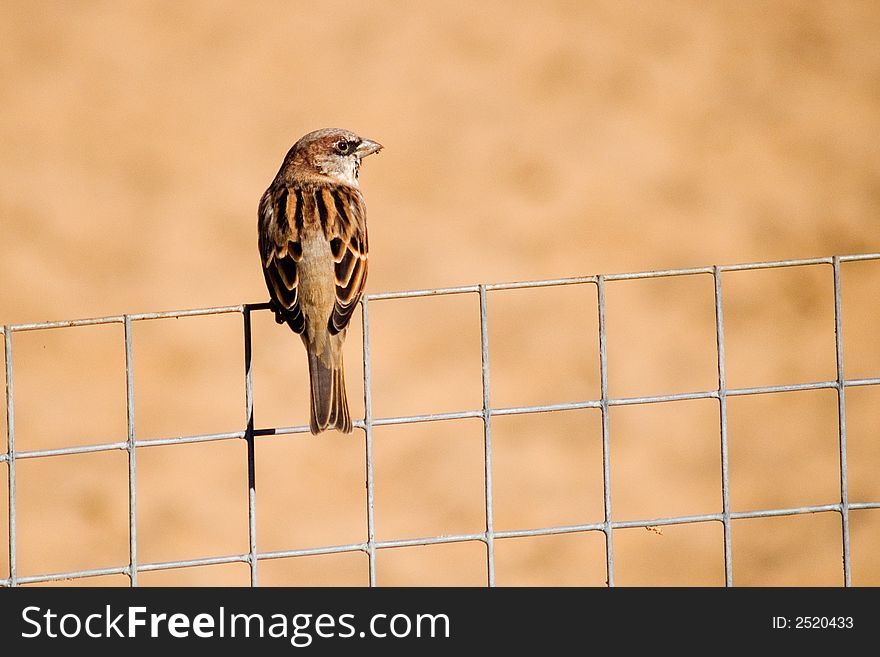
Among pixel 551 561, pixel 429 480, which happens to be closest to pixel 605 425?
pixel 551 561

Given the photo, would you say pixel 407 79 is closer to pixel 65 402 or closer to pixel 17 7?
pixel 17 7

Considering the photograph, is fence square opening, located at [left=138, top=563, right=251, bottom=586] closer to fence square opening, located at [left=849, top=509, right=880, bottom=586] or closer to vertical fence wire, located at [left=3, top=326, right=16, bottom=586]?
fence square opening, located at [left=849, top=509, right=880, bottom=586]

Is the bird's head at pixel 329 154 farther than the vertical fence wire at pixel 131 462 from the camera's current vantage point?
Yes

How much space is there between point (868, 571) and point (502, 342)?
2414 millimetres

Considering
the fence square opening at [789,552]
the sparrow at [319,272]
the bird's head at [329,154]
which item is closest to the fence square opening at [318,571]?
the fence square opening at [789,552]

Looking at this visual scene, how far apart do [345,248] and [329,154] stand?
77 centimetres

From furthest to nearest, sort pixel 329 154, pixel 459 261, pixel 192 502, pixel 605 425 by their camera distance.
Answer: pixel 459 261
pixel 192 502
pixel 329 154
pixel 605 425

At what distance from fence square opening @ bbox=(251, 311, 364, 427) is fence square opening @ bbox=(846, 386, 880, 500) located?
2.41 metres

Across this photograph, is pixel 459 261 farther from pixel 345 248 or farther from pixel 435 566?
pixel 345 248

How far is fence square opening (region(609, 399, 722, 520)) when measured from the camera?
663 centimetres

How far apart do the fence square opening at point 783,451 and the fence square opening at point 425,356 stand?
1.36 metres

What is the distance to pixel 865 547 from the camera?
6117mm

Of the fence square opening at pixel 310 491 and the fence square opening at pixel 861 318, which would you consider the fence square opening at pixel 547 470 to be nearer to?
the fence square opening at pixel 310 491

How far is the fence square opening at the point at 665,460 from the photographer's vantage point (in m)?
6.63
